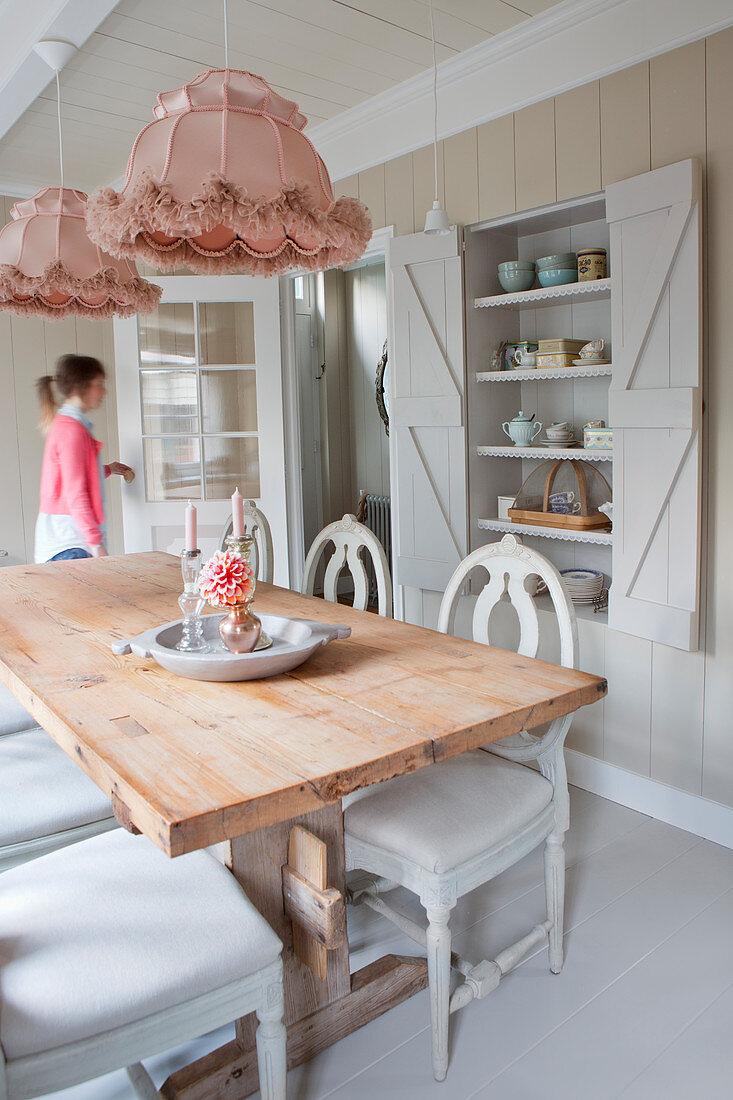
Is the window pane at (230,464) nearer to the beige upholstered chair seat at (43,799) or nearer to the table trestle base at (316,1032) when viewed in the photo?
the beige upholstered chair seat at (43,799)

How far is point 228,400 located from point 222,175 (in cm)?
282

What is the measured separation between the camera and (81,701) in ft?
5.21

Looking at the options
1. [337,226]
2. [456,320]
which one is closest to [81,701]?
[337,226]

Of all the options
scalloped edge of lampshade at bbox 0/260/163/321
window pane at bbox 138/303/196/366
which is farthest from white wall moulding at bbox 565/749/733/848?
window pane at bbox 138/303/196/366

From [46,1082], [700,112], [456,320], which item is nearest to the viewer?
[46,1082]

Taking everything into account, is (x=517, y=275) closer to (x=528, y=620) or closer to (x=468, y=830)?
(x=528, y=620)

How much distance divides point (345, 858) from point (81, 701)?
24.8 inches

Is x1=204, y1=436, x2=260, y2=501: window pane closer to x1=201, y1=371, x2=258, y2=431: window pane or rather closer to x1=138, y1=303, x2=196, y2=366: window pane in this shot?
x1=201, y1=371, x2=258, y2=431: window pane

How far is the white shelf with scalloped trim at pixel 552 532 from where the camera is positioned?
9.34ft

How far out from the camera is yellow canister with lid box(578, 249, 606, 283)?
2840mm

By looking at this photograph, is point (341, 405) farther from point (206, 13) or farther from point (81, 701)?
point (81, 701)

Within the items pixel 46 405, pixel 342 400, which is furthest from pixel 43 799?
pixel 342 400

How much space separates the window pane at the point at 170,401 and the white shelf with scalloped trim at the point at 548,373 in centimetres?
169

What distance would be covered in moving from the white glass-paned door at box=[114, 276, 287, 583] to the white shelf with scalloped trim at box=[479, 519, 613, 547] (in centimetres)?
135
